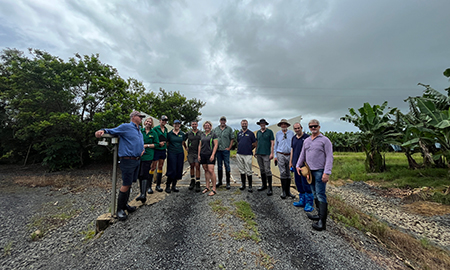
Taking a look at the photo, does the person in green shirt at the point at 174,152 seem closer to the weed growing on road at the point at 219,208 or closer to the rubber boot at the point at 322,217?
the weed growing on road at the point at 219,208

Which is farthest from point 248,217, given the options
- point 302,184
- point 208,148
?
point 208,148

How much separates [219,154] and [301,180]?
6.89ft

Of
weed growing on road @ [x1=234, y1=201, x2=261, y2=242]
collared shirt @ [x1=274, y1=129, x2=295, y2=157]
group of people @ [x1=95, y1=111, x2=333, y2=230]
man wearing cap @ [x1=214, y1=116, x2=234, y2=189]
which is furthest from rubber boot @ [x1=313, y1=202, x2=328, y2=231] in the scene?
man wearing cap @ [x1=214, y1=116, x2=234, y2=189]

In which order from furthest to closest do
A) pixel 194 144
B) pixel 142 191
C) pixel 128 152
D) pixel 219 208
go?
1. pixel 194 144
2. pixel 142 191
3. pixel 219 208
4. pixel 128 152

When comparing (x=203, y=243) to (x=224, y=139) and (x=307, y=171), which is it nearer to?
(x=307, y=171)

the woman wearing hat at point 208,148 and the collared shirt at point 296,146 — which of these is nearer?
the collared shirt at point 296,146

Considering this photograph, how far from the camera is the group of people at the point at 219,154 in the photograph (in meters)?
3.18

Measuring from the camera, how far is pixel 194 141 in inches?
185

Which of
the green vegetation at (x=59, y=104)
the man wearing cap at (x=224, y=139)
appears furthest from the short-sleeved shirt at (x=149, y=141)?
the green vegetation at (x=59, y=104)

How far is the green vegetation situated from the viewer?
10859 millimetres

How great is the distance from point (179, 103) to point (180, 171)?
72.1 feet

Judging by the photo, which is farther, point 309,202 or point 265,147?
point 265,147

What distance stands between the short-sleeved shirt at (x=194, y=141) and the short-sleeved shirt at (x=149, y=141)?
824 mm

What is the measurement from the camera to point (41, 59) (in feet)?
37.8
